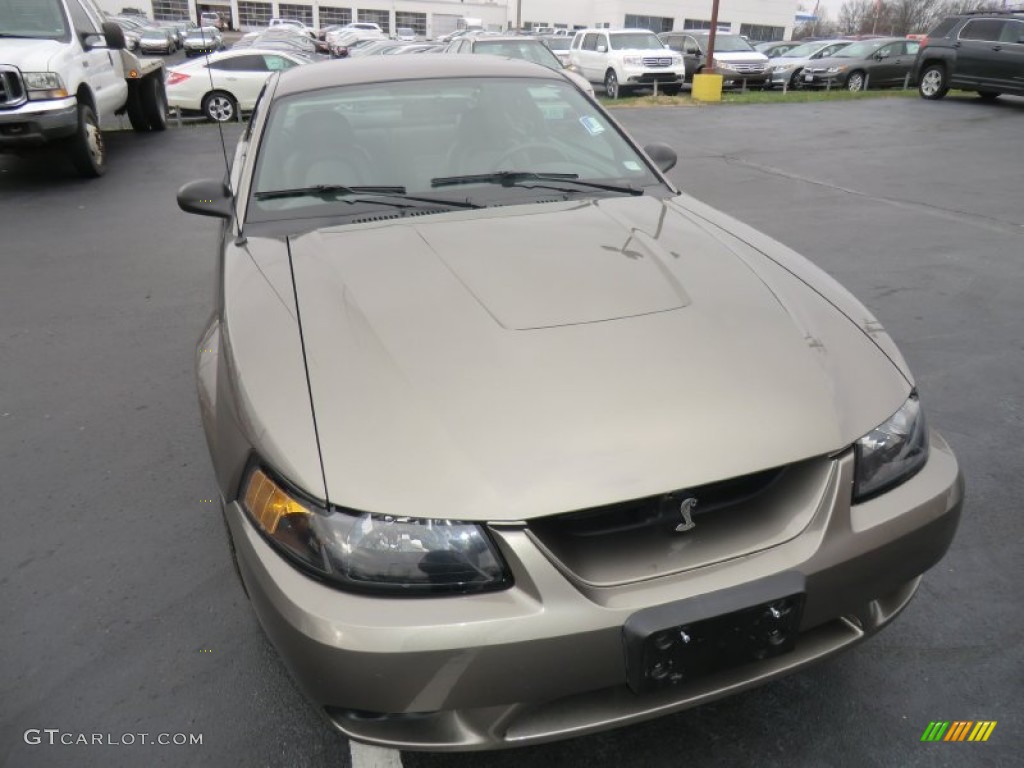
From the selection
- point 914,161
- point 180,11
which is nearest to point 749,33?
point 180,11

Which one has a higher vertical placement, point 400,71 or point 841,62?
point 400,71

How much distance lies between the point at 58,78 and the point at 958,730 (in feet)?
28.6

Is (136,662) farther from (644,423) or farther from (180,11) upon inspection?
(180,11)

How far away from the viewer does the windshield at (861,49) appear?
20422 mm

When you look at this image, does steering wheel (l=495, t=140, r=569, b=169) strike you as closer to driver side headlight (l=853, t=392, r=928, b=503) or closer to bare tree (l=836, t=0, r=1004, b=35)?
driver side headlight (l=853, t=392, r=928, b=503)

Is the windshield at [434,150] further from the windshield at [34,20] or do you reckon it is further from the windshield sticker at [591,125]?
the windshield at [34,20]

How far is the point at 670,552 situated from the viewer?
163 centimetres

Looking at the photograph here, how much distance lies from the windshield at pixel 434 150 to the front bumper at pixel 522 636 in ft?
5.18

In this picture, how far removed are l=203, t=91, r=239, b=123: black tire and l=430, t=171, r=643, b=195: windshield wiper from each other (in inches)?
517

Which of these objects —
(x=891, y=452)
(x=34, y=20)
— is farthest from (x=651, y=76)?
(x=891, y=452)

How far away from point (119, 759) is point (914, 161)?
10.8 meters

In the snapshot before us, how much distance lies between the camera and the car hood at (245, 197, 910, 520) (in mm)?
1579

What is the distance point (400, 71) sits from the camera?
339 centimetres

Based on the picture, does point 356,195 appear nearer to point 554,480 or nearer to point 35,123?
point 554,480
